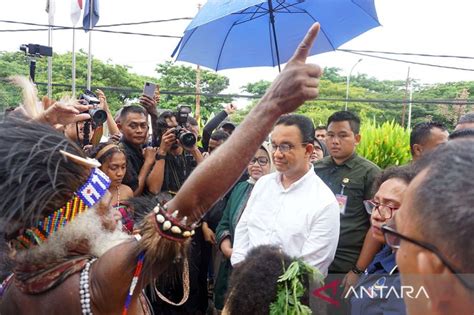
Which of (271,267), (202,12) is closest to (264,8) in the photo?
(202,12)

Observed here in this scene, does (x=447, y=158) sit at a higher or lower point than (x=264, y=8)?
lower

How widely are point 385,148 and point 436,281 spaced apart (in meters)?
6.29

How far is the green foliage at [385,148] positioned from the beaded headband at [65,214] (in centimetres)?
581

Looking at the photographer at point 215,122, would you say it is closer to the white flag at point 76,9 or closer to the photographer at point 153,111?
the photographer at point 153,111

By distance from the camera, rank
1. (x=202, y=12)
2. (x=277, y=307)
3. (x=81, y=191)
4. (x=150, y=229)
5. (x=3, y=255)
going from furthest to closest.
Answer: (x=202, y=12)
(x=277, y=307)
(x=3, y=255)
(x=81, y=191)
(x=150, y=229)

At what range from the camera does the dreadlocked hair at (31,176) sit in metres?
1.46

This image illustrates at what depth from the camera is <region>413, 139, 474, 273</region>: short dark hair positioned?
3.01 ft

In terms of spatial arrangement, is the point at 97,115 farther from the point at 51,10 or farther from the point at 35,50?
the point at 51,10

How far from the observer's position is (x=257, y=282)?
6.81ft

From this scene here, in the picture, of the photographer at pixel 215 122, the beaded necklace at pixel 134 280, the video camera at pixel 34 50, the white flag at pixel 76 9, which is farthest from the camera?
the white flag at pixel 76 9

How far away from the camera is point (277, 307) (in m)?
1.98

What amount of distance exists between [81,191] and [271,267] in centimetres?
90

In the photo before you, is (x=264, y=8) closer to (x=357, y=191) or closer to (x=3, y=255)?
(x=357, y=191)

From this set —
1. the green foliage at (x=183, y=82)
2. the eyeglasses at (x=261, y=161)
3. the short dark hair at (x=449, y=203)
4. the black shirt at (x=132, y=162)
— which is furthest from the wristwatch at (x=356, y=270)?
the green foliage at (x=183, y=82)
